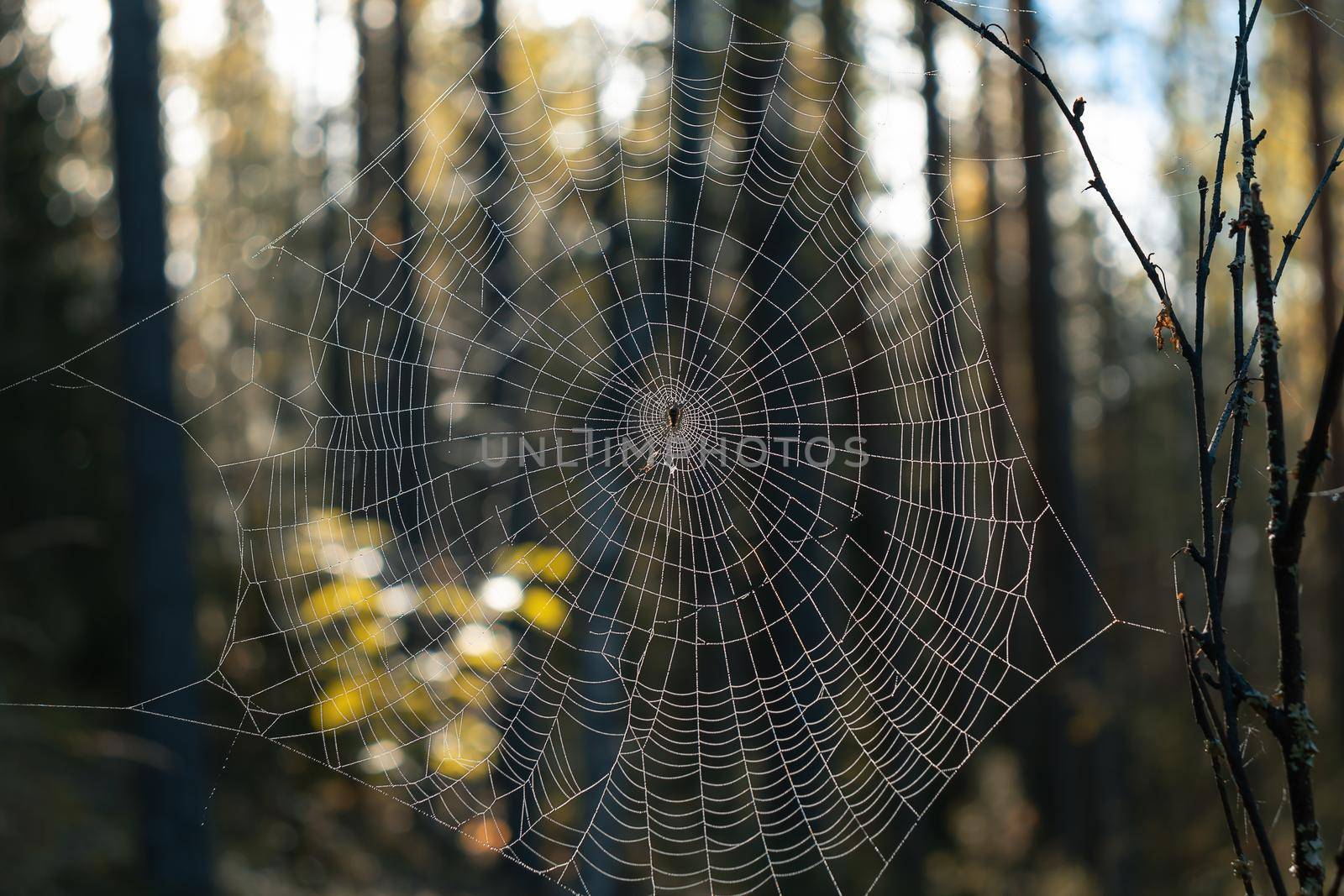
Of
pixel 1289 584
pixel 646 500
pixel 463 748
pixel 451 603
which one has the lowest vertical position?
pixel 463 748

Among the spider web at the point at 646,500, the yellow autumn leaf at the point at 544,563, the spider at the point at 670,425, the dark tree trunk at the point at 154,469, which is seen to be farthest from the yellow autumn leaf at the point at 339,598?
the dark tree trunk at the point at 154,469

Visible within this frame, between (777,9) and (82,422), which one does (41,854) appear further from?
(777,9)

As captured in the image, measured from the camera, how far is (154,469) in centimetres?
691

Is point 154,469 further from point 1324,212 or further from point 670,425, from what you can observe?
point 1324,212

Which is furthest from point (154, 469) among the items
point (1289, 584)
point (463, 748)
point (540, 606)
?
point (1289, 584)

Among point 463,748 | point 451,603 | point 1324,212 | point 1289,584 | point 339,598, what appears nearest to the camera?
point 1289,584

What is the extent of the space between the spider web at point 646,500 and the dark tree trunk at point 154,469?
41 centimetres

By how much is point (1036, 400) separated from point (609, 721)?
5.77 metres

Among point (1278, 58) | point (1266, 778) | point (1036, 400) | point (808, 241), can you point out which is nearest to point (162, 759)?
point (808, 241)

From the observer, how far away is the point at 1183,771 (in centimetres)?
1275

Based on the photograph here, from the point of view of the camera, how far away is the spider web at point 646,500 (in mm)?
4465

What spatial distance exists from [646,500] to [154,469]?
381 centimetres

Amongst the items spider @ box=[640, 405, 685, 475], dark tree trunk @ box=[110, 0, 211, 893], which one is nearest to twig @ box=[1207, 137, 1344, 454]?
spider @ box=[640, 405, 685, 475]

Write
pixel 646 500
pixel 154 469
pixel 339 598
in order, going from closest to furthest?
pixel 339 598 → pixel 154 469 → pixel 646 500
